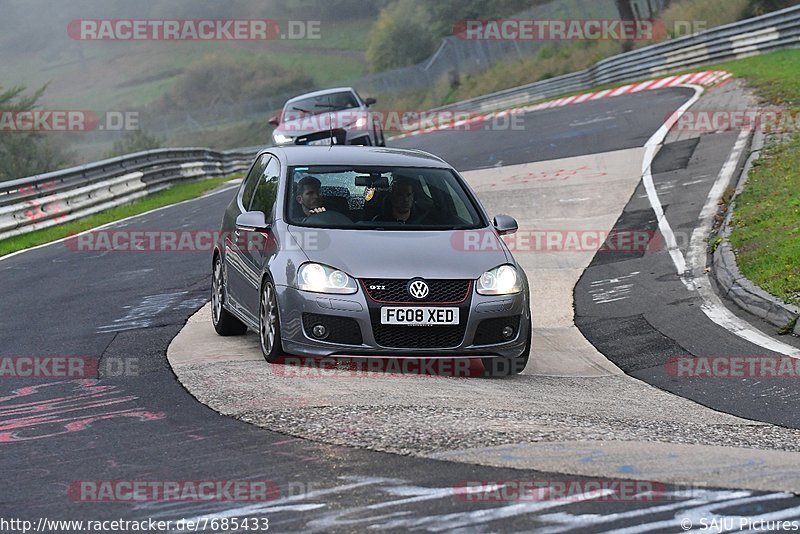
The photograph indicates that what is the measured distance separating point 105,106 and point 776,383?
348 feet

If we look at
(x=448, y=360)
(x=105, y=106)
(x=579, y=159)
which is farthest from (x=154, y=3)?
(x=448, y=360)

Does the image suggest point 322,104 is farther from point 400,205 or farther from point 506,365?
point 506,365

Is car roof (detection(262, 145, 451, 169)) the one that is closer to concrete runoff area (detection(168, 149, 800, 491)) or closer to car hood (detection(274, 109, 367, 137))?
concrete runoff area (detection(168, 149, 800, 491))

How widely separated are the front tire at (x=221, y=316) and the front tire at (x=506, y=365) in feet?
7.93

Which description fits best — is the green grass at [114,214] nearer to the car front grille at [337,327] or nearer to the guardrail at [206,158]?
the guardrail at [206,158]

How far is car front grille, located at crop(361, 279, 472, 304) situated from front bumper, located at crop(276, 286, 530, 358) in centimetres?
5

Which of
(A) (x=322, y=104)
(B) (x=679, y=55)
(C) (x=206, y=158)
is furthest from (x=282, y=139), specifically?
(B) (x=679, y=55)

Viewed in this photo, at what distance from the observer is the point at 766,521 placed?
17.1 ft

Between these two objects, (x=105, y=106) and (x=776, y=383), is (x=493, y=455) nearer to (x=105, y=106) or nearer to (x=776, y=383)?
(x=776, y=383)

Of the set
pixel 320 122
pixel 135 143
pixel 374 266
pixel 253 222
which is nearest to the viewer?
pixel 374 266

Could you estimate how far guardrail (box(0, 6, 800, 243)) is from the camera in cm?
2203

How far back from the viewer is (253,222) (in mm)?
9758

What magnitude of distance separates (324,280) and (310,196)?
4.22 feet

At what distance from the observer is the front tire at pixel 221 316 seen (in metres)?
10.9
